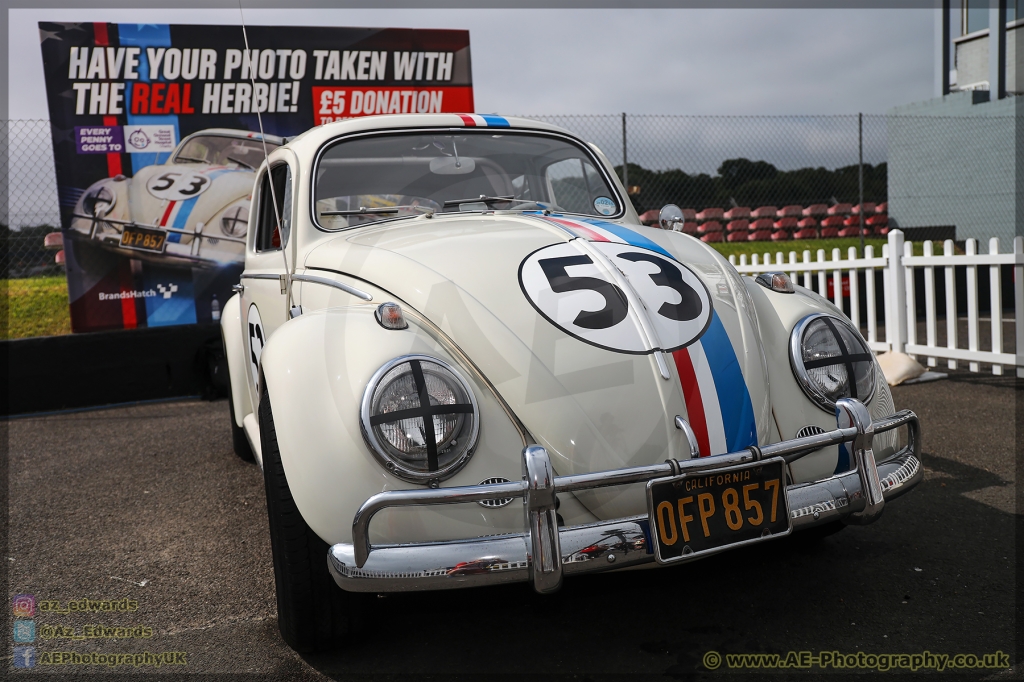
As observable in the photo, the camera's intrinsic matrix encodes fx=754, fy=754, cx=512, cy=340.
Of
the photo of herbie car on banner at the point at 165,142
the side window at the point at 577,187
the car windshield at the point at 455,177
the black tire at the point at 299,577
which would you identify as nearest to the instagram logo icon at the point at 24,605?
the black tire at the point at 299,577

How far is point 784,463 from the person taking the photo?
1.93 metres

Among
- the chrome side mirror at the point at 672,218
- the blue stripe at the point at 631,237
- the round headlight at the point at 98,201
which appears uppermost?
the round headlight at the point at 98,201

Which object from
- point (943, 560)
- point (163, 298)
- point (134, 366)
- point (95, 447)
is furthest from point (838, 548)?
point (163, 298)

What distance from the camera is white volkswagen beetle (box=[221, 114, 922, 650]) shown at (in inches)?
70.9

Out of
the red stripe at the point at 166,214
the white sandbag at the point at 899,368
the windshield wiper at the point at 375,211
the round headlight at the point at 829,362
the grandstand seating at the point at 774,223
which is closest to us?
the round headlight at the point at 829,362

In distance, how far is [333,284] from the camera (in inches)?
102

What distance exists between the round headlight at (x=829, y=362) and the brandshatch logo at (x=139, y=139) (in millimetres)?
6797

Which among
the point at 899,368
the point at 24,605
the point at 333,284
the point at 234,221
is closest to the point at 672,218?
the point at 333,284

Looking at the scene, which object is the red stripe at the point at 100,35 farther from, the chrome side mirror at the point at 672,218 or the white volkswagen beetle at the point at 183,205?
the chrome side mirror at the point at 672,218

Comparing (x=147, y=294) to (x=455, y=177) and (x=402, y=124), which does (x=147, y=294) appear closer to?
(x=402, y=124)

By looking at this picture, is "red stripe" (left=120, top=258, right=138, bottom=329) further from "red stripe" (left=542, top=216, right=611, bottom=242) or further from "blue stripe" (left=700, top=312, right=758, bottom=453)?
"blue stripe" (left=700, top=312, right=758, bottom=453)

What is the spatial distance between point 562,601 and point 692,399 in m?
0.88

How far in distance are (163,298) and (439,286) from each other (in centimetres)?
600

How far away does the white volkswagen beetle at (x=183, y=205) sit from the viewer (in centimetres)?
712
